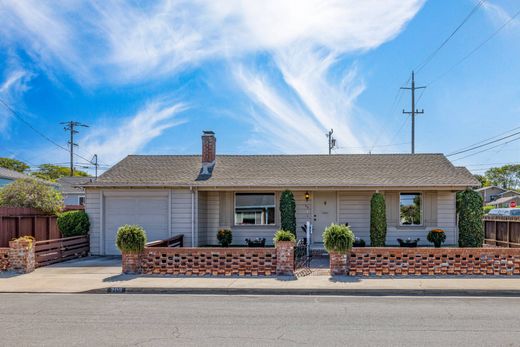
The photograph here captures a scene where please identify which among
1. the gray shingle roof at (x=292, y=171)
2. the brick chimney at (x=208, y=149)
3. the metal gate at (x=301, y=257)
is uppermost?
the brick chimney at (x=208, y=149)

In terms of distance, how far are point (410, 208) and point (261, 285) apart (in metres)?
9.21

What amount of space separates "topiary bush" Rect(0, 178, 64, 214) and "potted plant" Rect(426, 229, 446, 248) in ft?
46.3

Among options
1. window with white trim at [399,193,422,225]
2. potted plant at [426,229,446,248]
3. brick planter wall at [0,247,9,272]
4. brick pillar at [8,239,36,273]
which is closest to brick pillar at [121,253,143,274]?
brick pillar at [8,239,36,273]

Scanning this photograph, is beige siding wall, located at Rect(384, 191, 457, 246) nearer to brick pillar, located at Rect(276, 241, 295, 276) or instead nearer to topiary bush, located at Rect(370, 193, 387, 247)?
topiary bush, located at Rect(370, 193, 387, 247)

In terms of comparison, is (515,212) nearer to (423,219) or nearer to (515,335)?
(423,219)

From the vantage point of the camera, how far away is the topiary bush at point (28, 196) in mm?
15328

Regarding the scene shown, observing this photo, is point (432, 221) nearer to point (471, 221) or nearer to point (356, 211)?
point (471, 221)

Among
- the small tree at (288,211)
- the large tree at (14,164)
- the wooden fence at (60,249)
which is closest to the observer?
the wooden fence at (60,249)

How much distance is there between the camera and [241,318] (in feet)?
23.7

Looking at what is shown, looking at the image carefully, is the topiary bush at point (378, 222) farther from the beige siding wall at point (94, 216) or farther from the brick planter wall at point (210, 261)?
the beige siding wall at point (94, 216)

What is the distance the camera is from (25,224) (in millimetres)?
14617

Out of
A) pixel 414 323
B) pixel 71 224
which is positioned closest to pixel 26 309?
pixel 414 323

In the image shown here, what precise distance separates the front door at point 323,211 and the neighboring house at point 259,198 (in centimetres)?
4

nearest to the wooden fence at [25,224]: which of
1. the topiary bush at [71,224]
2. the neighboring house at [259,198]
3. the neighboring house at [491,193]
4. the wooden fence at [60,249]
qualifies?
the topiary bush at [71,224]
